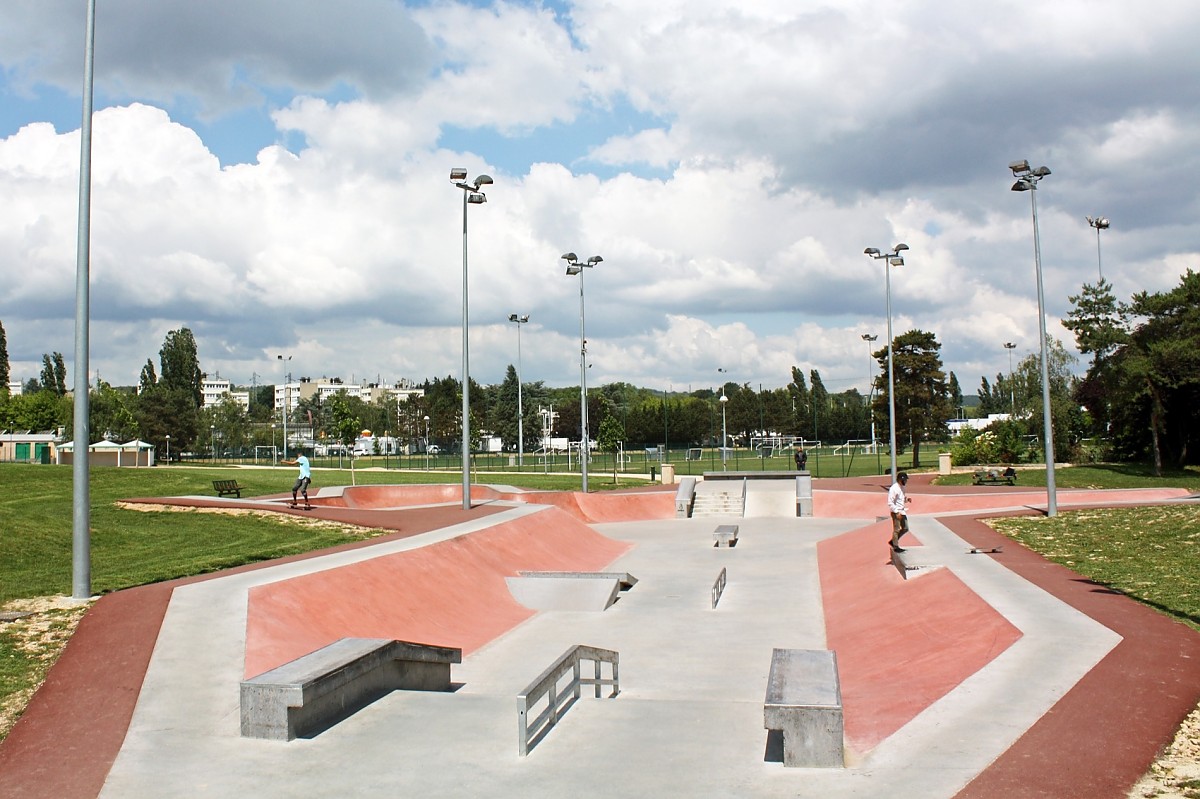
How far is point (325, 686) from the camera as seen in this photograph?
7988 millimetres

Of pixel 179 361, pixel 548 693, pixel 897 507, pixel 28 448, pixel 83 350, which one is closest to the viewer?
pixel 548 693

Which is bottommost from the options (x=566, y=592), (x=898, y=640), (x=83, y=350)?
(x=566, y=592)

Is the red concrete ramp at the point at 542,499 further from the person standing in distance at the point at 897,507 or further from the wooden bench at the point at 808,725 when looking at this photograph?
the wooden bench at the point at 808,725

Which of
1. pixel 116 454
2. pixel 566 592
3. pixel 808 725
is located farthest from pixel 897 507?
pixel 116 454

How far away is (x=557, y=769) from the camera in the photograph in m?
7.01

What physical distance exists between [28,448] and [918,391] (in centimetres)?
7135

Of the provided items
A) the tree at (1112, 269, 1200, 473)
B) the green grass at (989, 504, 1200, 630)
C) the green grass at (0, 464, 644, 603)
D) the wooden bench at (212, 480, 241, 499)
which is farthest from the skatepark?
the tree at (1112, 269, 1200, 473)

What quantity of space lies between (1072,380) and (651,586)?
60.6 m

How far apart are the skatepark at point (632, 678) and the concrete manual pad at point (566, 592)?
5 centimetres

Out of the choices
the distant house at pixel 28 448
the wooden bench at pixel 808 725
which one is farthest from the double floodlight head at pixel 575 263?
the distant house at pixel 28 448

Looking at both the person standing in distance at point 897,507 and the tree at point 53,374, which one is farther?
the tree at point 53,374

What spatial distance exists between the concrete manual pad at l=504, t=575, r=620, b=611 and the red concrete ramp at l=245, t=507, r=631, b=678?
27cm

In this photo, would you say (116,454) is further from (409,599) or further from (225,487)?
(409,599)

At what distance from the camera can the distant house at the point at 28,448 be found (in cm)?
7094
